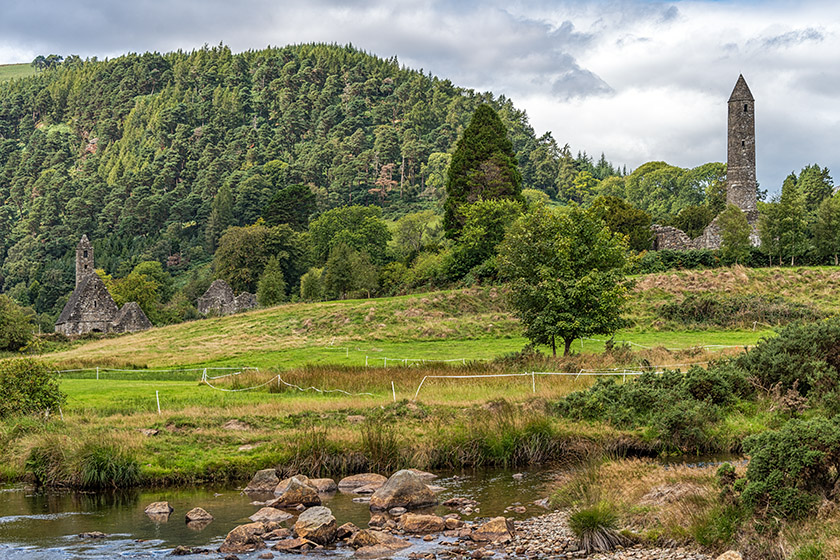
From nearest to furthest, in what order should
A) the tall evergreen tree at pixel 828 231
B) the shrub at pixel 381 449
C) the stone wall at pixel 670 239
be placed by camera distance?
the shrub at pixel 381 449 → the tall evergreen tree at pixel 828 231 → the stone wall at pixel 670 239

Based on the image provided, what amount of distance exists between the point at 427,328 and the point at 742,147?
2541 inches

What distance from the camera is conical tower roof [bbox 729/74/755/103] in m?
110

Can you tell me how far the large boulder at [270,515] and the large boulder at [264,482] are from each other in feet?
10.9

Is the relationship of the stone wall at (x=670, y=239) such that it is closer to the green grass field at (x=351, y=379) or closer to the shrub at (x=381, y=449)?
the green grass field at (x=351, y=379)

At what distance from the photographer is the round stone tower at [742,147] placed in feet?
360

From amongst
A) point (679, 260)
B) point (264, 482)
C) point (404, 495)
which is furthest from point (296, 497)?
point (679, 260)

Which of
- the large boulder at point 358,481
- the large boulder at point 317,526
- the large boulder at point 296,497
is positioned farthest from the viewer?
the large boulder at point 358,481

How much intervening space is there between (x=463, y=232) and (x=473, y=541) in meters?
66.8

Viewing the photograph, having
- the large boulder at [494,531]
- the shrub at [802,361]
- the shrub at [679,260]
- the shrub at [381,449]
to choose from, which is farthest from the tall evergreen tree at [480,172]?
the large boulder at [494,531]

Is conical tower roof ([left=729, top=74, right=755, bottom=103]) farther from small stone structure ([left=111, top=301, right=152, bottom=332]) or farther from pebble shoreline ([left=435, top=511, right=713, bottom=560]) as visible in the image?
pebble shoreline ([left=435, top=511, right=713, bottom=560])

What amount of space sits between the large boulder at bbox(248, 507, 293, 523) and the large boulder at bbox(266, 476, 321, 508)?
2.67 ft

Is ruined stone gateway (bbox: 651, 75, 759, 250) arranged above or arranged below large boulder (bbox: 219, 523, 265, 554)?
above

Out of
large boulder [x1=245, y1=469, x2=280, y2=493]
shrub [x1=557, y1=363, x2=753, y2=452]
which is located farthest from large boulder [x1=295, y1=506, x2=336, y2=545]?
shrub [x1=557, y1=363, x2=753, y2=452]

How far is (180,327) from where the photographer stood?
79.9 metres
